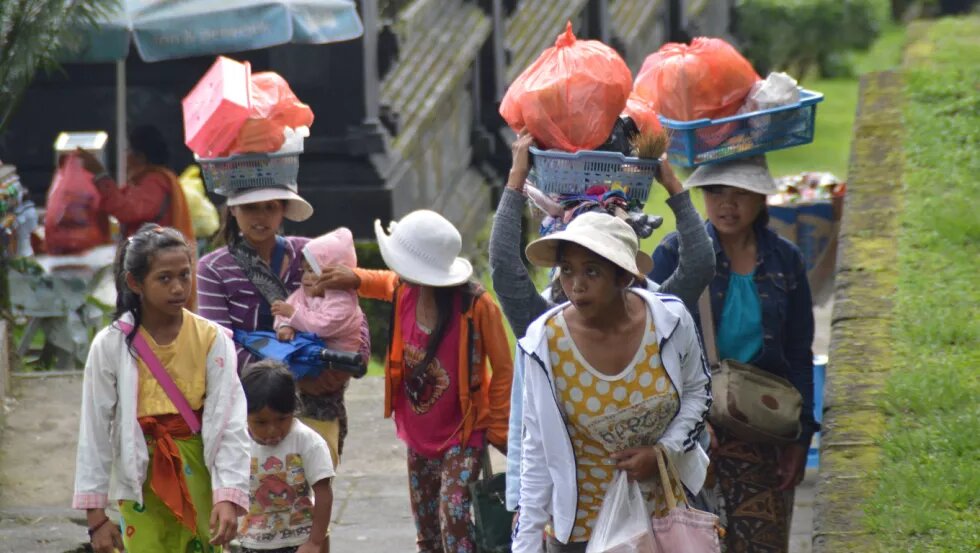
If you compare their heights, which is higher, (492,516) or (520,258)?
(520,258)

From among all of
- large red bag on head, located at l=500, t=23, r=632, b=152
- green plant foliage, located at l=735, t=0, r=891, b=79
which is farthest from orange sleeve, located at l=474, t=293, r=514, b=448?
green plant foliage, located at l=735, t=0, r=891, b=79

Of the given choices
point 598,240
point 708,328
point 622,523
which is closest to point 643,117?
point 708,328

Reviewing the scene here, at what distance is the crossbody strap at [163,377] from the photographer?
200 inches

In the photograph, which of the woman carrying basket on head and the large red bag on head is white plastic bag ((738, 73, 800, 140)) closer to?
the large red bag on head

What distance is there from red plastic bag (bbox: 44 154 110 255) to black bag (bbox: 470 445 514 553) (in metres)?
5.79

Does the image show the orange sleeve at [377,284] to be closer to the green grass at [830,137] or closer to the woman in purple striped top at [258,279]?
the woman in purple striped top at [258,279]

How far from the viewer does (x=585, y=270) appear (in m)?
4.49

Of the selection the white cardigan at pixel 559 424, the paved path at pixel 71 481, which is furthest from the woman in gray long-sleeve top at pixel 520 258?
the paved path at pixel 71 481

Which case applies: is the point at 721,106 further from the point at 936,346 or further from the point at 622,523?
the point at 936,346

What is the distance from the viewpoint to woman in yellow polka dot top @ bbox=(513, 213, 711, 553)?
14.7ft

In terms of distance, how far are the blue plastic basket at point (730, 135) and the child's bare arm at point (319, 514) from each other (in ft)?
5.65

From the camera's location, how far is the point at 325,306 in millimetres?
6223

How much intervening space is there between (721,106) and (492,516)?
1.71 metres

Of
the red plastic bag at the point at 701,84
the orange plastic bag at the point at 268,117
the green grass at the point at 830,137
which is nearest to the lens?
the red plastic bag at the point at 701,84
